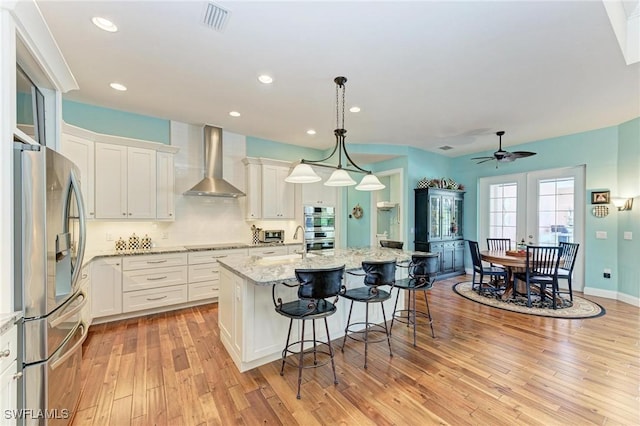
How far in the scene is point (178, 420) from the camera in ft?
6.30

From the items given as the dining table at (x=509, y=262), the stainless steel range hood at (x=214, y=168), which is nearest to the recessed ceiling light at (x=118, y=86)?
the stainless steel range hood at (x=214, y=168)

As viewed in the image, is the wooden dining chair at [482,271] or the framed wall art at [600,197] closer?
the framed wall art at [600,197]

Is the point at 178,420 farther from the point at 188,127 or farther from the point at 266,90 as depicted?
the point at 188,127

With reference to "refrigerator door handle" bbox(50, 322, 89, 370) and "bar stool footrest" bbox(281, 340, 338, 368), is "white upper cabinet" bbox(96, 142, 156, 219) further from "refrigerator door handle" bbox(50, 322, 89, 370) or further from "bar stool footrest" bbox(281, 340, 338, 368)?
"bar stool footrest" bbox(281, 340, 338, 368)

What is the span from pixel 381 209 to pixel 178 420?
19.7 feet

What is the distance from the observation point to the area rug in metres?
3.91

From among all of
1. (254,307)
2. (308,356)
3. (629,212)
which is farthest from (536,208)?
(254,307)

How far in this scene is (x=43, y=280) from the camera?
4.75ft

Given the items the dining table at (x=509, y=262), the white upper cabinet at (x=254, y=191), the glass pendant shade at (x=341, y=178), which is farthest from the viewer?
the white upper cabinet at (x=254, y=191)

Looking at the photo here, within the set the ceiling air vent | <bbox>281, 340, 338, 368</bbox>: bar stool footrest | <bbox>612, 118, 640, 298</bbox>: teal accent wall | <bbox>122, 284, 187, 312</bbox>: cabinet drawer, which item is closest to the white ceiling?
the ceiling air vent

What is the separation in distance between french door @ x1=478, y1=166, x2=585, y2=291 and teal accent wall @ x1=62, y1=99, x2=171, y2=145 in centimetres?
688

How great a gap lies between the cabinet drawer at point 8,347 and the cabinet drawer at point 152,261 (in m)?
2.61

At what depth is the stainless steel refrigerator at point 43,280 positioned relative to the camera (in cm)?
139

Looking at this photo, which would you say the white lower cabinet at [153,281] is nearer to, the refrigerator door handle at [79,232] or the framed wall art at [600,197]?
the refrigerator door handle at [79,232]
